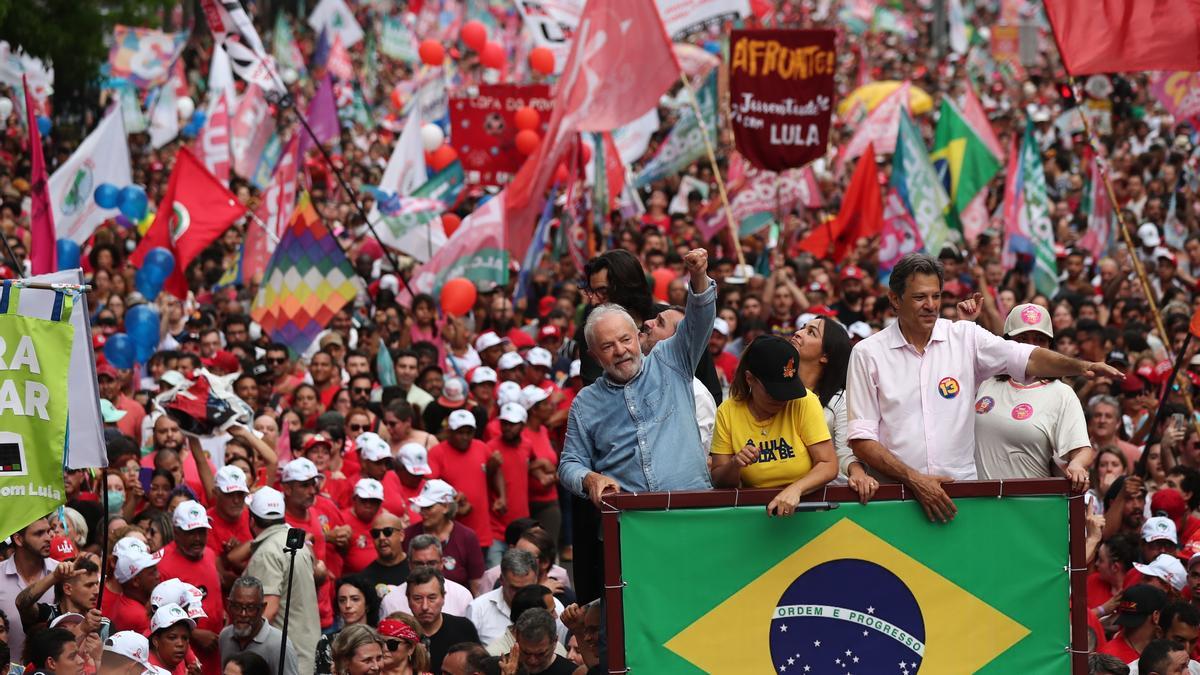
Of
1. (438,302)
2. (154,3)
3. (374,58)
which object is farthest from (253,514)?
(374,58)

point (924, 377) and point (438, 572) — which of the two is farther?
point (438, 572)

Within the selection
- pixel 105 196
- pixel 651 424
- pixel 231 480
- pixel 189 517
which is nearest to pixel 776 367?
pixel 651 424

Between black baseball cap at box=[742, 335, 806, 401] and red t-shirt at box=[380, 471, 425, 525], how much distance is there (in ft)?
16.5

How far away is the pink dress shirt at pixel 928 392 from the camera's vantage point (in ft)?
21.7

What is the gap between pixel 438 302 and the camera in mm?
16078

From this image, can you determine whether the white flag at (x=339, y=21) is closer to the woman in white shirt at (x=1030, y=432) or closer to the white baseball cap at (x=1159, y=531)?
the white baseball cap at (x=1159, y=531)

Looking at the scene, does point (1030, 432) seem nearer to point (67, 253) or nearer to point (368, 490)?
point (368, 490)

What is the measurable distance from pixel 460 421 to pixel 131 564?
3364 millimetres

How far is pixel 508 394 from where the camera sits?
12758 millimetres

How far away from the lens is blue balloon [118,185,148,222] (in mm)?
16844

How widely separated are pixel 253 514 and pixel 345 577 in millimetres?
601

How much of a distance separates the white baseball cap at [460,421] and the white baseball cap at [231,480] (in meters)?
2.12

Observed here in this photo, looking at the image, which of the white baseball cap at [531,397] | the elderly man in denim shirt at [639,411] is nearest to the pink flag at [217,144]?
the white baseball cap at [531,397]

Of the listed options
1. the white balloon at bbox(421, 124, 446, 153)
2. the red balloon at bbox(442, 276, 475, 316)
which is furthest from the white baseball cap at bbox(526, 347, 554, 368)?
the white balloon at bbox(421, 124, 446, 153)
